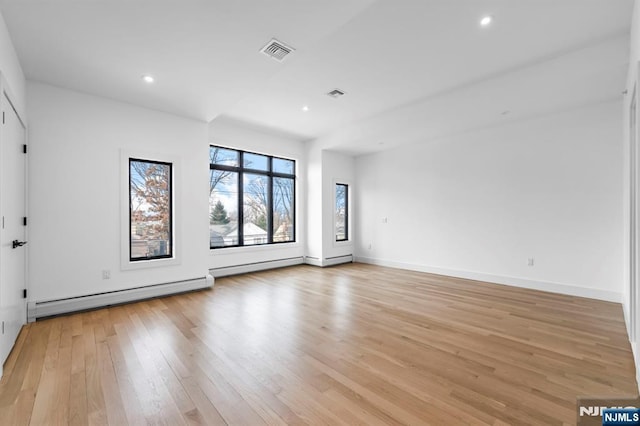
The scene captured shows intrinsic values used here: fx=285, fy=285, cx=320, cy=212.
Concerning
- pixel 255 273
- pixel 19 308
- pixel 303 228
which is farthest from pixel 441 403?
pixel 303 228

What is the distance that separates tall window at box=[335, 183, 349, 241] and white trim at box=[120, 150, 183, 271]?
12.8ft

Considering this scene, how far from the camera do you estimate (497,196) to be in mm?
5188

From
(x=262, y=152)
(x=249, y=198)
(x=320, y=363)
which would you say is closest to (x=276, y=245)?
(x=249, y=198)

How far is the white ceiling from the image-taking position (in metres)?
2.46

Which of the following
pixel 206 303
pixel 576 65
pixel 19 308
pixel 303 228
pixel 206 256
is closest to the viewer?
pixel 19 308

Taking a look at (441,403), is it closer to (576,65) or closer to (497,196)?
(576,65)

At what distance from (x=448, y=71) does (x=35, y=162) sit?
5337mm

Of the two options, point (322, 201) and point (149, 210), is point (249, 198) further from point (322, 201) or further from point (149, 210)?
point (149, 210)

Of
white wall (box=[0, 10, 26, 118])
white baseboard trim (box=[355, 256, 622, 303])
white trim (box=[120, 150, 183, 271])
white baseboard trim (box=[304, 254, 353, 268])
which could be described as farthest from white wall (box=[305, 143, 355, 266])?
white wall (box=[0, 10, 26, 118])

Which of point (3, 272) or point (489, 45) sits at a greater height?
point (489, 45)

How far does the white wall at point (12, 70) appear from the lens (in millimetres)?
2443

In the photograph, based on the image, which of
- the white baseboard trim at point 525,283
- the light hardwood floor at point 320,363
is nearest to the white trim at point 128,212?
the light hardwood floor at point 320,363

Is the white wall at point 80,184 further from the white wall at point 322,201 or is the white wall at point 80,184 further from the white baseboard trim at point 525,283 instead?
the white baseboard trim at point 525,283

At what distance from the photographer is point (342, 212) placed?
7566 mm
